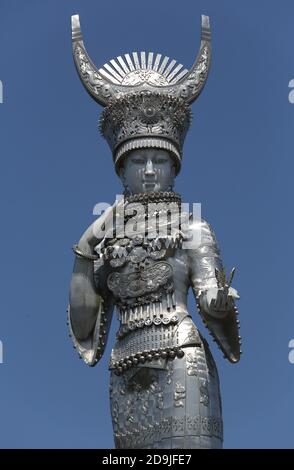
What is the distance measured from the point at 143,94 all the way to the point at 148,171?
35.5 inches

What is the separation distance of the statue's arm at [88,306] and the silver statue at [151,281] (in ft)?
→ 0.03

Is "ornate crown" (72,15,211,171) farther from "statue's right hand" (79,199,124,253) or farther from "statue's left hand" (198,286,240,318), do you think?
"statue's left hand" (198,286,240,318)

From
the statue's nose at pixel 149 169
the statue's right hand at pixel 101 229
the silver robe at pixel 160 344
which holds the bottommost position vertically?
the silver robe at pixel 160 344

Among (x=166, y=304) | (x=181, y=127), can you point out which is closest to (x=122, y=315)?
(x=166, y=304)

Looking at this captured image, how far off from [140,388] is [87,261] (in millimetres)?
1454

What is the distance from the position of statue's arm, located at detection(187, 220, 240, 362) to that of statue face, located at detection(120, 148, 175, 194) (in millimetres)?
647

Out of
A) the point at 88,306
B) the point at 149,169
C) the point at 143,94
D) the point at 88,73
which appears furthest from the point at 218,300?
the point at 88,73

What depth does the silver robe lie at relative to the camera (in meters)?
10.9

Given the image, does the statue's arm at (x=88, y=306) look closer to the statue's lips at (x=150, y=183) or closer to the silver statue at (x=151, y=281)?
the silver statue at (x=151, y=281)

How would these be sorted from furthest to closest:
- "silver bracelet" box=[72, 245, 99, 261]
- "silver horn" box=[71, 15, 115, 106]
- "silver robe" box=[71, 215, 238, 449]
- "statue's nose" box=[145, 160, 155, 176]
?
"silver horn" box=[71, 15, 115, 106], "statue's nose" box=[145, 160, 155, 176], "silver bracelet" box=[72, 245, 99, 261], "silver robe" box=[71, 215, 238, 449]

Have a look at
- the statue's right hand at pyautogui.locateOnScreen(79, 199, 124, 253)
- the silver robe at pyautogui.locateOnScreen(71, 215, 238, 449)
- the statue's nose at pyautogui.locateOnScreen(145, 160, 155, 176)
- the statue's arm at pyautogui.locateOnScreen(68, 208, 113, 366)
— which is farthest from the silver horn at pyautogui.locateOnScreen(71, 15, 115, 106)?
the silver robe at pyautogui.locateOnScreen(71, 215, 238, 449)

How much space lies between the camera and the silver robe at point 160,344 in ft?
35.7

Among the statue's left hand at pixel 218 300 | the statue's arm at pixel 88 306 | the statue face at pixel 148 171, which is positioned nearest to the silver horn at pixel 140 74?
the statue face at pixel 148 171
